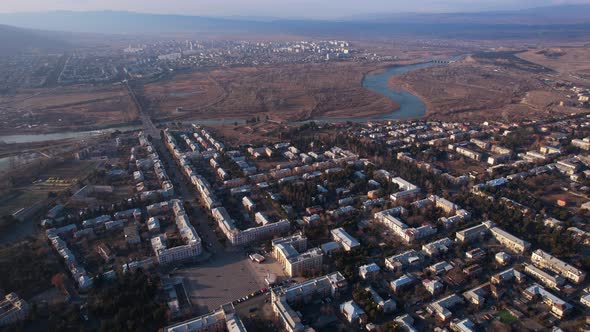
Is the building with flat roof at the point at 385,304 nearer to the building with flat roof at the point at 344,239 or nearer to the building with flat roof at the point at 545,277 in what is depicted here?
the building with flat roof at the point at 344,239

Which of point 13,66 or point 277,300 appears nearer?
point 277,300

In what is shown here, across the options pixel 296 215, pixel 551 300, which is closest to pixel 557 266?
pixel 551 300

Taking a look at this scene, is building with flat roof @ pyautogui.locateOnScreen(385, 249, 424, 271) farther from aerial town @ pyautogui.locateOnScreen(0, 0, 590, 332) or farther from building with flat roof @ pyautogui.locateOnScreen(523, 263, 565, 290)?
building with flat roof @ pyautogui.locateOnScreen(523, 263, 565, 290)

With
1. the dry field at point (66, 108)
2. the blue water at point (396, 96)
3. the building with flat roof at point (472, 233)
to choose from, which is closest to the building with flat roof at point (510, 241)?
the building with flat roof at point (472, 233)

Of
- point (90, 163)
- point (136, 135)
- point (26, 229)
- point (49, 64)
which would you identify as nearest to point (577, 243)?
point (26, 229)

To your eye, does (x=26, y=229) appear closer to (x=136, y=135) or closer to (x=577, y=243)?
(x=136, y=135)

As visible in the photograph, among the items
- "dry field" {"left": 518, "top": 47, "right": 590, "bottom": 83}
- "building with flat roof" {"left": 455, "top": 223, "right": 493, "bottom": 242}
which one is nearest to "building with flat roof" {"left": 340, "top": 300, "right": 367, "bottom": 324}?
"building with flat roof" {"left": 455, "top": 223, "right": 493, "bottom": 242}
